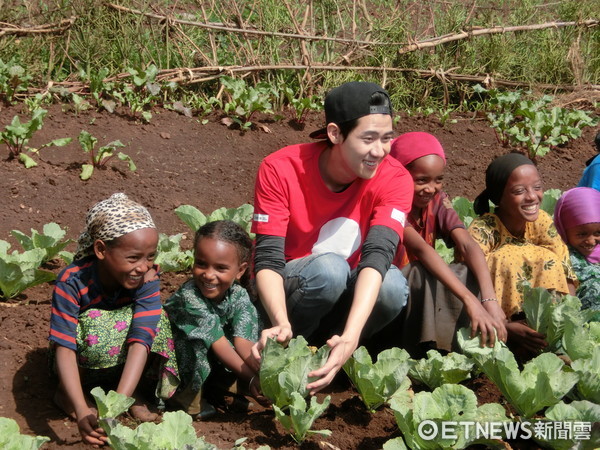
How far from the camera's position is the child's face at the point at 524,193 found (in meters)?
3.93

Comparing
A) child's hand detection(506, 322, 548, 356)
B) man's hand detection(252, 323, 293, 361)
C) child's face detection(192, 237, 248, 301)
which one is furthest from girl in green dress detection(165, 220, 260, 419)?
child's hand detection(506, 322, 548, 356)

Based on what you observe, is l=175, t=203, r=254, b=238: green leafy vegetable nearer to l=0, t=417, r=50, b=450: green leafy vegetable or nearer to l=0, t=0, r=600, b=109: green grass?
l=0, t=417, r=50, b=450: green leafy vegetable

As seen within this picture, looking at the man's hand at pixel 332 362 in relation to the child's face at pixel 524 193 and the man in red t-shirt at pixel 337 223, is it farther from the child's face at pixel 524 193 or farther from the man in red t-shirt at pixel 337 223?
the child's face at pixel 524 193

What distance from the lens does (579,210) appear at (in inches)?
163

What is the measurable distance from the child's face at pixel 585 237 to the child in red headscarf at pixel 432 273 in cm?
70

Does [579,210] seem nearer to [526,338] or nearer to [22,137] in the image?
[526,338]

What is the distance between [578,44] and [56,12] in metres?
4.88

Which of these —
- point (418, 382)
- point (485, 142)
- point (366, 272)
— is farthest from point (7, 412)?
point (485, 142)

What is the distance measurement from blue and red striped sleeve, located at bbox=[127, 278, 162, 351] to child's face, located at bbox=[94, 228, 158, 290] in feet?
0.27

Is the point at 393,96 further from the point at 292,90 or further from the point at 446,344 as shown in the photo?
the point at 446,344

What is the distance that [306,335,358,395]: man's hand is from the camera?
304 centimetres

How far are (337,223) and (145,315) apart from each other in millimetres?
945

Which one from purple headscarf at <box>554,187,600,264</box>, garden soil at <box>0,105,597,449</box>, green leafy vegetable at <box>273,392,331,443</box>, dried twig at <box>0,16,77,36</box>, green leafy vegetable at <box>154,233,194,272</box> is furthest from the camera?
dried twig at <box>0,16,77,36</box>

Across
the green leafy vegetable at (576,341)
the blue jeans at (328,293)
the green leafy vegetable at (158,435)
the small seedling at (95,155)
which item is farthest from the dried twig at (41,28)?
the green leafy vegetable at (576,341)
